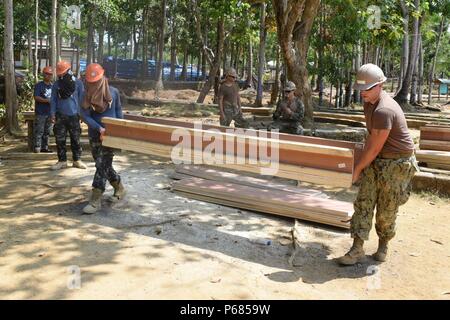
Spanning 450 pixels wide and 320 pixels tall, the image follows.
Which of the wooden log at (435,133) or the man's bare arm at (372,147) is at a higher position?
the man's bare arm at (372,147)

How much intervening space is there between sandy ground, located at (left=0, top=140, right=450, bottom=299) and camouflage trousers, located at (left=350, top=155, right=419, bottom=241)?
379 millimetres

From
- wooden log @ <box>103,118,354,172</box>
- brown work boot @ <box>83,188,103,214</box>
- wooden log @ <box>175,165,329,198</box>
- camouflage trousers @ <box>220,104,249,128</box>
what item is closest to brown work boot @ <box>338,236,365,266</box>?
wooden log @ <box>103,118,354,172</box>

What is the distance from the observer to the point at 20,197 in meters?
6.17

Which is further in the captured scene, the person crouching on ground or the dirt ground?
the person crouching on ground

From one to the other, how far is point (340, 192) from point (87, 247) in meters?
4.13

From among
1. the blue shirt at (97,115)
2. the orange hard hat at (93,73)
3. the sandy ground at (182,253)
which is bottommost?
the sandy ground at (182,253)

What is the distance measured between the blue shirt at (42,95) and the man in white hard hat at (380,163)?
20.3ft

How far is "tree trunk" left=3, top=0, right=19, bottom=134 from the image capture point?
11195mm

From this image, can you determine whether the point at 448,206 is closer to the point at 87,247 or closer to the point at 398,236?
the point at 398,236

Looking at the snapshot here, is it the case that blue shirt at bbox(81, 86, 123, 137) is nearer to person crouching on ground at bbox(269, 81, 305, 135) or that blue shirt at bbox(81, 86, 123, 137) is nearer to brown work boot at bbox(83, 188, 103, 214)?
brown work boot at bbox(83, 188, 103, 214)

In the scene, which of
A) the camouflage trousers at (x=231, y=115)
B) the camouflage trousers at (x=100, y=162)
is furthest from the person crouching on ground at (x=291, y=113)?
the camouflage trousers at (x=100, y=162)

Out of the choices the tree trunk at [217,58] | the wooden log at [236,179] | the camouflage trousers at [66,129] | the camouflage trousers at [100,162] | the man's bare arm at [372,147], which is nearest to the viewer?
the man's bare arm at [372,147]

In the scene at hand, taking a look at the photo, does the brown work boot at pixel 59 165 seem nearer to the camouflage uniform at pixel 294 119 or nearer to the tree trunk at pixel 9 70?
the camouflage uniform at pixel 294 119

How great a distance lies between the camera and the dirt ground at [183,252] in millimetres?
3891
